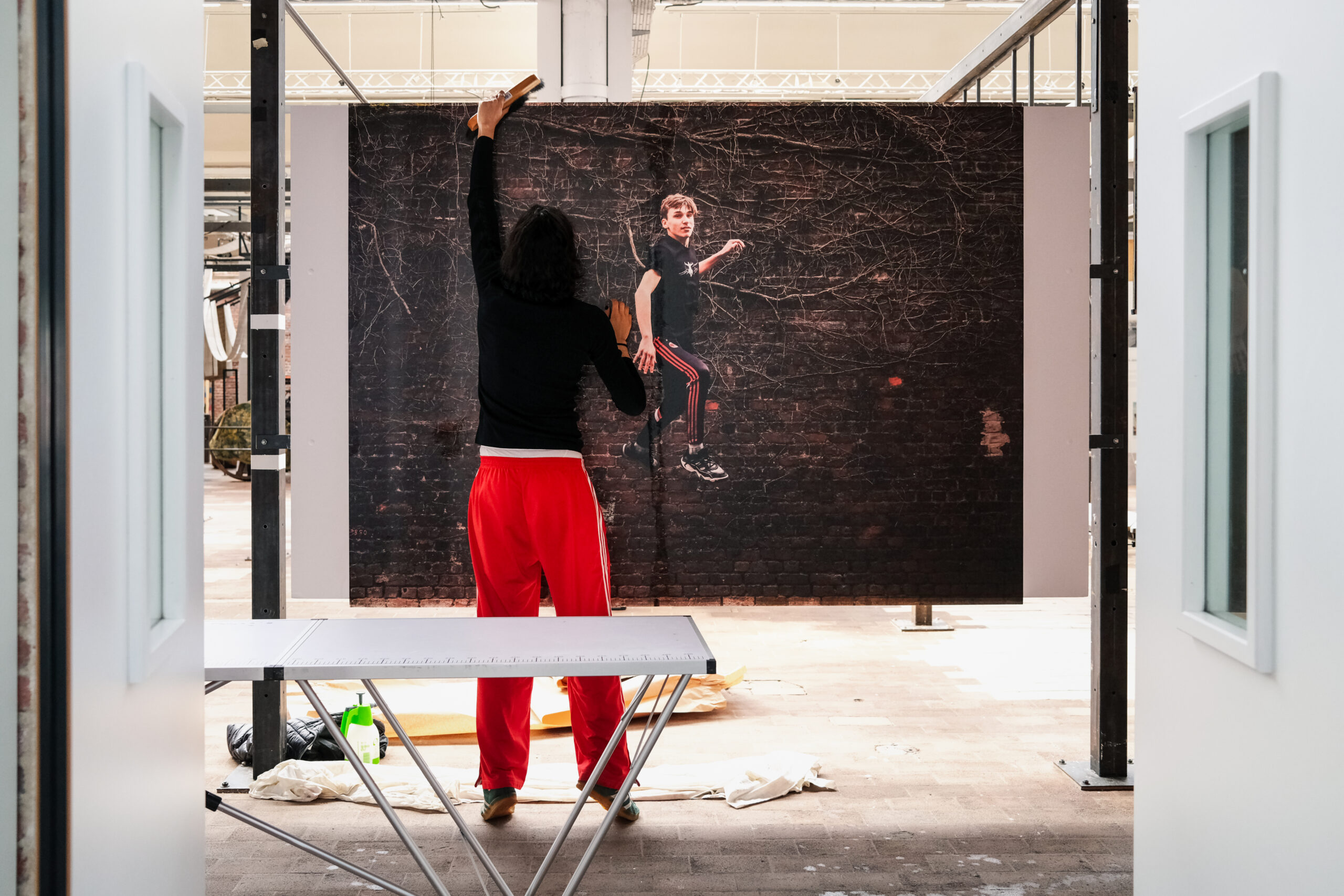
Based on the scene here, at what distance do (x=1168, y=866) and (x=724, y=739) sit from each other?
2268 mm

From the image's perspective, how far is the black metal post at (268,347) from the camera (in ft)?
12.8

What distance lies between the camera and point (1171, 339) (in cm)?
239

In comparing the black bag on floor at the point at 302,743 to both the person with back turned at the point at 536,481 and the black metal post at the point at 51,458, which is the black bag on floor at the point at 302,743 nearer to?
the person with back turned at the point at 536,481

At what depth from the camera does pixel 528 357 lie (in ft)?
12.0

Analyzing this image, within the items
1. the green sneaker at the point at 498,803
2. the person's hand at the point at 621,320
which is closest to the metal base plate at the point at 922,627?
the person's hand at the point at 621,320

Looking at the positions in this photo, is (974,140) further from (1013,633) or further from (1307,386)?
(1013,633)

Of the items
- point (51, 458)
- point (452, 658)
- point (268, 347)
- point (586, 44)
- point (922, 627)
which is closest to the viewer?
point (51, 458)

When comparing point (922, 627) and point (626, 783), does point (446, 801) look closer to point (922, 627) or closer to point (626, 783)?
point (626, 783)

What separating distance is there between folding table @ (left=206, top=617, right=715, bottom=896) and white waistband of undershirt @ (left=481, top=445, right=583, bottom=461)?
0.72 metres

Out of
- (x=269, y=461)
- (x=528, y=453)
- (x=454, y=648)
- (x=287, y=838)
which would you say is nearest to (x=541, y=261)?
(x=528, y=453)

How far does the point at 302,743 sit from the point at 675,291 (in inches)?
85.7

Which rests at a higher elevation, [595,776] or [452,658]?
[452,658]

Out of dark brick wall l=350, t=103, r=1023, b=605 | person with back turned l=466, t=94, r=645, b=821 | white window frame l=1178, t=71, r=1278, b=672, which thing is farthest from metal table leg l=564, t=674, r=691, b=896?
dark brick wall l=350, t=103, r=1023, b=605

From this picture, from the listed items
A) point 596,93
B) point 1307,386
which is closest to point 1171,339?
point 1307,386
